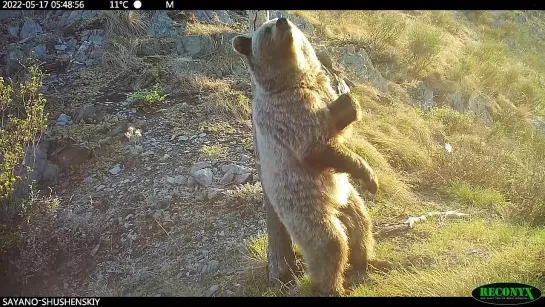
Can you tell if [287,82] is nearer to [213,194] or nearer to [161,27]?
A: [213,194]

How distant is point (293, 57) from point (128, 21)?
3317mm

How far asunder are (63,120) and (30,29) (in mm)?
1124

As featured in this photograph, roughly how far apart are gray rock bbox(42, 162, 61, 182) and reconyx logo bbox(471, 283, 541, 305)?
3040 mm

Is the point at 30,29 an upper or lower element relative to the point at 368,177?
lower

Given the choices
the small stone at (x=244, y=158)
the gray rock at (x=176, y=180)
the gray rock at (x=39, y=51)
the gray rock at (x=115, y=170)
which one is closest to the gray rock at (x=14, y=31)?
the gray rock at (x=39, y=51)

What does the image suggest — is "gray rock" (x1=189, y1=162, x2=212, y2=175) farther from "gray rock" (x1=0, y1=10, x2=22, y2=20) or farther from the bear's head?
"gray rock" (x1=0, y1=10, x2=22, y2=20)

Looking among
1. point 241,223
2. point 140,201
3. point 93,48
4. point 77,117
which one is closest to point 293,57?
point 241,223

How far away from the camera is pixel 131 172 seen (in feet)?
12.9

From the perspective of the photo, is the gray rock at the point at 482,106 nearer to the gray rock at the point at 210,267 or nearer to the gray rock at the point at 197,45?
the gray rock at the point at 197,45

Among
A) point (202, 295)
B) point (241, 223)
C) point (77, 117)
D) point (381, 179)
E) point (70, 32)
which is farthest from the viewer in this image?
point (70, 32)

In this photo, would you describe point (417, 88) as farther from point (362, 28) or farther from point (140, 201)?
point (140, 201)

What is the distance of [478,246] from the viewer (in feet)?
9.82
